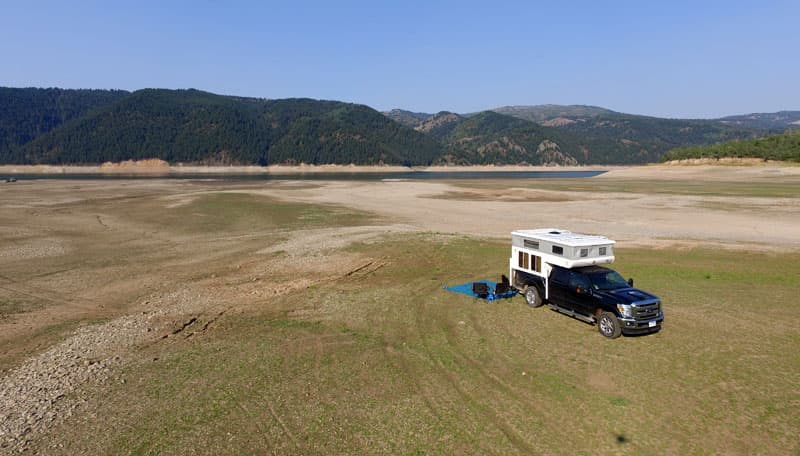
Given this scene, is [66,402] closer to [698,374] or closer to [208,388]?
[208,388]

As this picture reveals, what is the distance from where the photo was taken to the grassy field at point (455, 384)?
851 cm

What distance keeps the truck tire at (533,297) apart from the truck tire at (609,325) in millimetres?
2721

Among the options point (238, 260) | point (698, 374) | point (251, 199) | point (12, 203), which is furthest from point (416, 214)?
point (12, 203)

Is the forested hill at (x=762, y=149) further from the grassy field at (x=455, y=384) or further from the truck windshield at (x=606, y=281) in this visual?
the truck windshield at (x=606, y=281)

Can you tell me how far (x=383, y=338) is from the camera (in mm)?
13906

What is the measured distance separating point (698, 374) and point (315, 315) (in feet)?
39.3

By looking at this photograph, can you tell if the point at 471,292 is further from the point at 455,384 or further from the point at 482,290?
the point at 455,384

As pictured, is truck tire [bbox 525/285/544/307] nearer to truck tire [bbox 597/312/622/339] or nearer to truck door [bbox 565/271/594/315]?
truck door [bbox 565/271/594/315]

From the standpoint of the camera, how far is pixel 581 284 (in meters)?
14.8

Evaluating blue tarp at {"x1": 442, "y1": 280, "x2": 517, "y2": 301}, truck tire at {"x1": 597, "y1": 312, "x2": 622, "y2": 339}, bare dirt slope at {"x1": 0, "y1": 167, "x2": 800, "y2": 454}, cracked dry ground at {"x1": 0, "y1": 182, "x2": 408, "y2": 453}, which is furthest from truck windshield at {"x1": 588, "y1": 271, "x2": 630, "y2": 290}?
cracked dry ground at {"x1": 0, "y1": 182, "x2": 408, "y2": 453}

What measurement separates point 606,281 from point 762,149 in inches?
5180

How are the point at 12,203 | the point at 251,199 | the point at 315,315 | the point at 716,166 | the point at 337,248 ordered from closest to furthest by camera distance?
the point at 315,315 → the point at 337,248 → the point at 12,203 → the point at 251,199 → the point at 716,166

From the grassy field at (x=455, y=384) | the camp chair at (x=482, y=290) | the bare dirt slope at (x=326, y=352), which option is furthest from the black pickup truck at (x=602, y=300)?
the camp chair at (x=482, y=290)

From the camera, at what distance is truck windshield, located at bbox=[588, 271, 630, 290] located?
1455 cm
